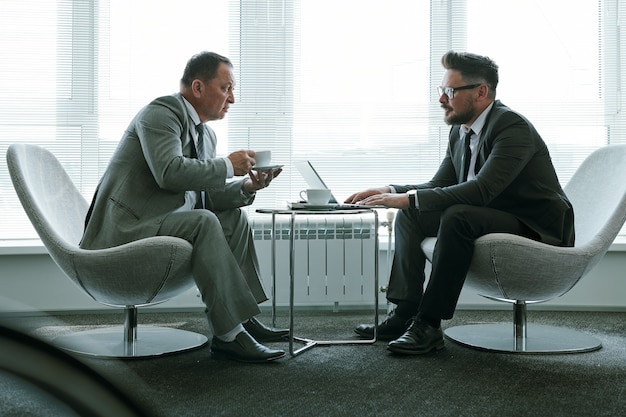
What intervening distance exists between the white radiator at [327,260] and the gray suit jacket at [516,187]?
0.99m

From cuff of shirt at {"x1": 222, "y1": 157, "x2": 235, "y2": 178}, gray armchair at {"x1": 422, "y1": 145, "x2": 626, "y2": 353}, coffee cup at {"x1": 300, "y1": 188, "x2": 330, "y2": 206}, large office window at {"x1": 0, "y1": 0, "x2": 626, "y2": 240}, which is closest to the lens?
gray armchair at {"x1": 422, "y1": 145, "x2": 626, "y2": 353}

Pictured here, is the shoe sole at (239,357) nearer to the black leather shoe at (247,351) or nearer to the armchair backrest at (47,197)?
the black leather shoe at (247,351)

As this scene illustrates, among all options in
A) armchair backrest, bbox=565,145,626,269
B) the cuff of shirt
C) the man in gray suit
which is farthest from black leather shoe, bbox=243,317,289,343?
armchair backrest, bbox=565,145,626,269

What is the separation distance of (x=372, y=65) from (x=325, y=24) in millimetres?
357

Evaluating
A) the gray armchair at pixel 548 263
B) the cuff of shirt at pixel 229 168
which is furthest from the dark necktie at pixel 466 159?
the cuff of shirt at pixel 229 168

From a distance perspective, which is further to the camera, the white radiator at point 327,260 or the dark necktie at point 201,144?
the white radiator at point 327,260

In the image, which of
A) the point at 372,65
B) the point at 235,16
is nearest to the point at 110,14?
the point at 235,16

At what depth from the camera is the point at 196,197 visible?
9.57 ft

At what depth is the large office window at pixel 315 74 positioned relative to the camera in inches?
153

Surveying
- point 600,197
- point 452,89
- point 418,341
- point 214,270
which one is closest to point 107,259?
point 214,270

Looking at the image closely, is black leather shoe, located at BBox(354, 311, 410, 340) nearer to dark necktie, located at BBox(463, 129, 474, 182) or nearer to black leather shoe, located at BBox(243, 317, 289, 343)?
black leather shoe, located at BBox(243, 317, 289, 343)

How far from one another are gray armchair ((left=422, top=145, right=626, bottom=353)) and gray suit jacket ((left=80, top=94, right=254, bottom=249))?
39.0 inches

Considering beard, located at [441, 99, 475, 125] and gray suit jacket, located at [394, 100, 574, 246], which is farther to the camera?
beard, located at [441, 99, 475, 125]

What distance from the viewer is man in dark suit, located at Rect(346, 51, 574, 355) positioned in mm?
2668
